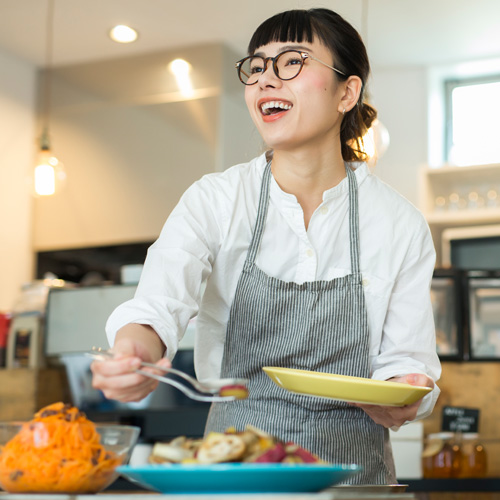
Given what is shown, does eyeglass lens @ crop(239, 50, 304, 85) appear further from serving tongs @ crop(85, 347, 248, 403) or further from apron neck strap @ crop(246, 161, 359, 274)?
serving tongs @ crop(85, 347, 248, 403)

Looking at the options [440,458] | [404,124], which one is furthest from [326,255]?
[404,124]

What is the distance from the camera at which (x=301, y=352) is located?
1.19 m

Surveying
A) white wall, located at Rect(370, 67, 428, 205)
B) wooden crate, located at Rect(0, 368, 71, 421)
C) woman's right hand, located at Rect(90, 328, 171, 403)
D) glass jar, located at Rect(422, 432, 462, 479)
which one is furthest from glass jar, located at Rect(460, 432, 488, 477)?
white wall, located at Rect(370, 67, 428, 205)

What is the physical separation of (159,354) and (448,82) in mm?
3930

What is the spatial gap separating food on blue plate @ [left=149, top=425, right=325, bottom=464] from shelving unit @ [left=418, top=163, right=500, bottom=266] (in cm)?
333

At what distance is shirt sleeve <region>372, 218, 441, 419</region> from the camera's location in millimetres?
1229

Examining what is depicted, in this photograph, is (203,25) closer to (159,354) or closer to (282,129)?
(282,129)

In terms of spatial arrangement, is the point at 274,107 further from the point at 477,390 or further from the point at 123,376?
the point at 477,390

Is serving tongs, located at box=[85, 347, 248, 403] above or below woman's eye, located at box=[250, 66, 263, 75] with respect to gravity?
below

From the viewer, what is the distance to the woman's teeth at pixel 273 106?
4.09 ft

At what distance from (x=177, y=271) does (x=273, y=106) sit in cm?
Answer: 34

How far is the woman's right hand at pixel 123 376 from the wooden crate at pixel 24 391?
240cm

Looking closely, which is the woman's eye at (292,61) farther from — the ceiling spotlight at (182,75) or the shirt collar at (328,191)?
the ceiling spotlight at (182,75)

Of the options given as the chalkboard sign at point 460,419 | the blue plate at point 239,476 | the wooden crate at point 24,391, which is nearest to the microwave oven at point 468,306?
the chalkboard sign at point 460,419
